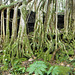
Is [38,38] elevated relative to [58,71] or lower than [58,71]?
elevated

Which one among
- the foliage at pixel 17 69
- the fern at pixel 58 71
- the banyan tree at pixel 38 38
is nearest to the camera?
the fern at pixel 58 71

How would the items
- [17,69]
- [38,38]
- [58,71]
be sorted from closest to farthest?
1. [58,71]
2. [17,69]
3. [38,38]

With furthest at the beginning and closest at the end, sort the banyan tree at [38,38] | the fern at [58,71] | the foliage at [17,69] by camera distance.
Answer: the banyan tree at [38,38]
the foliage at [17,69]
the fern at [58,71]

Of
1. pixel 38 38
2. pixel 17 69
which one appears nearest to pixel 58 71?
pixel 17 69

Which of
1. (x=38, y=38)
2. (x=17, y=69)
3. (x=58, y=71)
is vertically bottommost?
(x=17, y=69)

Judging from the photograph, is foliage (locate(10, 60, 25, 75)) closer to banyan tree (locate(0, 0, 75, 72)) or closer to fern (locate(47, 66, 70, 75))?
banyan tree (locate(0, 0, 75, 72))

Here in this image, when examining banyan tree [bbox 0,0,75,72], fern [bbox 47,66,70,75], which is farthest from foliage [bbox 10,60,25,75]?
fern [bbox 47,66,70,75]

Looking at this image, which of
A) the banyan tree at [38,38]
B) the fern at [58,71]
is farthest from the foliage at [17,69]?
the fern at [58,71]

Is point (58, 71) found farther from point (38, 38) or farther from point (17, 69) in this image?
point (38, 38)

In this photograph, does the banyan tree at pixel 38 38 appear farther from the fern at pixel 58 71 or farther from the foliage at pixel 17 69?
the fern at pixel 58 71

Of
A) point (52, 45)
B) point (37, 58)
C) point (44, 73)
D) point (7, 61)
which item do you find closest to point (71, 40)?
point (52, 45)

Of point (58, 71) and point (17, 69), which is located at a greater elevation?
point (58, 71)

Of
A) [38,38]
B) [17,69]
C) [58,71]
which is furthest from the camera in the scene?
[38,38]

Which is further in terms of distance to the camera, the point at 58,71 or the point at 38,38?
the point at 38,38
